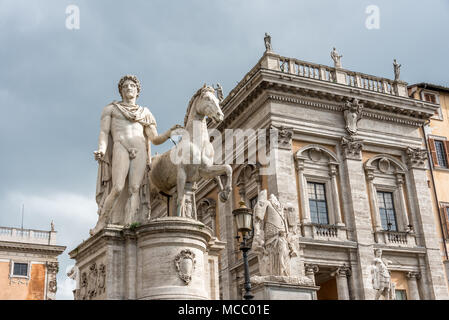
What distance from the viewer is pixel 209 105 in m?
10.2

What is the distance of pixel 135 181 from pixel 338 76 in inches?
816

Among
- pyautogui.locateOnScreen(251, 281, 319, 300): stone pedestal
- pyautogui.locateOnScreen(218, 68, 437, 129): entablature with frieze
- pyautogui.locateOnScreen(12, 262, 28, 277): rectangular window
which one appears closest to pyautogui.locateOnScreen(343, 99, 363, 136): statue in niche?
pyautogui.locateOnScreen(218, 68, 437, 129): entablature with frieze

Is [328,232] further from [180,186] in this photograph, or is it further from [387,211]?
[180,186]

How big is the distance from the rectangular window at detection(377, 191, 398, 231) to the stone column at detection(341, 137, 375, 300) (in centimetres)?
119

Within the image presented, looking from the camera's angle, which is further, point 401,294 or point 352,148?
point 352,148

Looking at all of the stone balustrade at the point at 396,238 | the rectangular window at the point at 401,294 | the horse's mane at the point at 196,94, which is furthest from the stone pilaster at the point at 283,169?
the horse's mane at the point at 196,94

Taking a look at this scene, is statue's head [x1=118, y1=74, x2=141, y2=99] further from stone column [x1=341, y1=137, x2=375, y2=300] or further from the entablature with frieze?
stone column [x1=341, y1=137, x2=375, y2=300]

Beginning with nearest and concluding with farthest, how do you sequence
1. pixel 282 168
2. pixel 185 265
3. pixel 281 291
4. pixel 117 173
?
pixel 185 265 < pixel 117 173 < pixel 281 291 < pixel 282 168

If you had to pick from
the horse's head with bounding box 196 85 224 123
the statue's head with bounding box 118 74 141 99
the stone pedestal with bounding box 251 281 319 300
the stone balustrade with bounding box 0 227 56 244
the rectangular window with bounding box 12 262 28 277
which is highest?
the stone balustrade with bounding box 0 227 56 244

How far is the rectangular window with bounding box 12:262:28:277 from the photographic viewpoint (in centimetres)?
4397

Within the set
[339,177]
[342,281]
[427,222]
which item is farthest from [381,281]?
[427,222]

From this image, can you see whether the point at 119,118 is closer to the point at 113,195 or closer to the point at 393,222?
the point at 113,195

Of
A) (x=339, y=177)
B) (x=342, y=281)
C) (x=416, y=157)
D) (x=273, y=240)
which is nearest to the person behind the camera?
(x=273, y=240)
